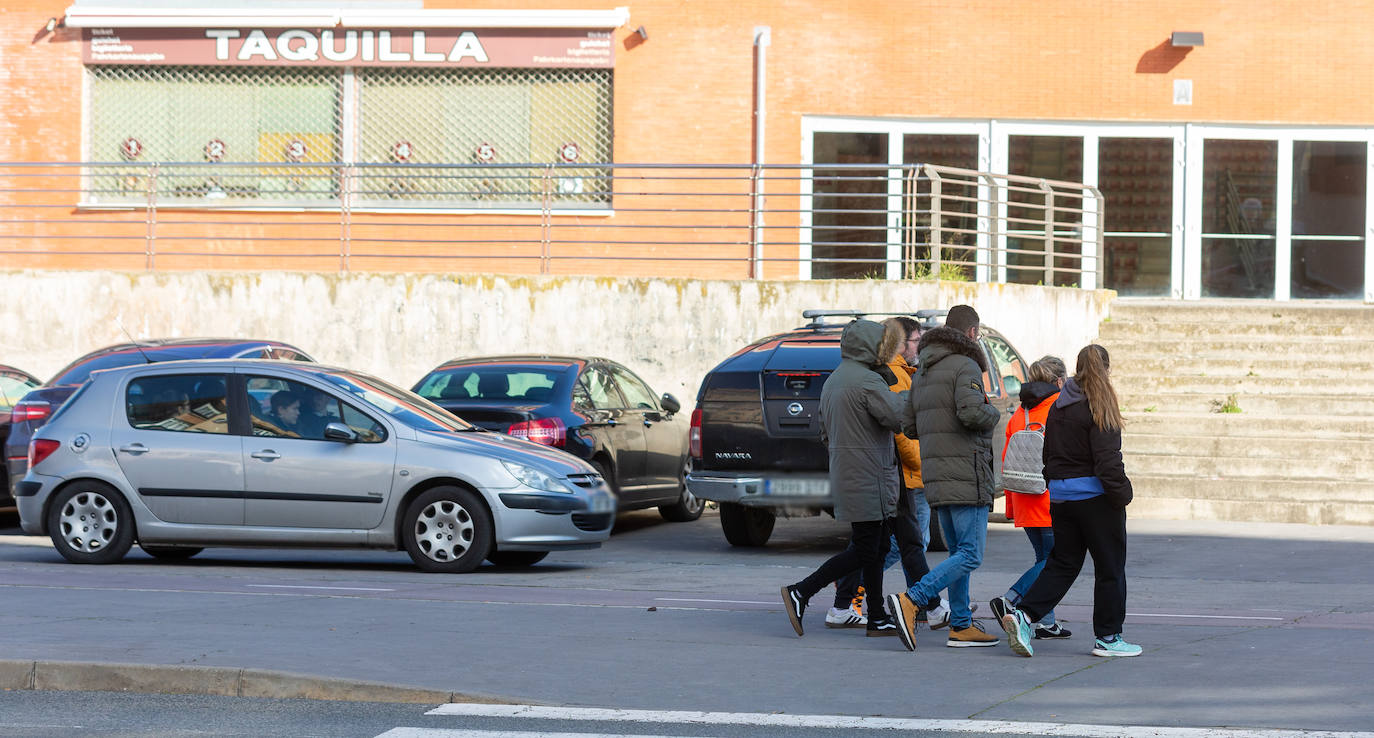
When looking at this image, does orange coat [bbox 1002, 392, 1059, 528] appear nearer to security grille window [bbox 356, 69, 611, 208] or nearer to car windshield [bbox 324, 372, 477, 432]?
car windshield [bbox 324, 372, 477, 432]

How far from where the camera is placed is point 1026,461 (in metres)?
8.58

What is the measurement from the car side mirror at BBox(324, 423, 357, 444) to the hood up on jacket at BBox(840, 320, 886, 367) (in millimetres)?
4276

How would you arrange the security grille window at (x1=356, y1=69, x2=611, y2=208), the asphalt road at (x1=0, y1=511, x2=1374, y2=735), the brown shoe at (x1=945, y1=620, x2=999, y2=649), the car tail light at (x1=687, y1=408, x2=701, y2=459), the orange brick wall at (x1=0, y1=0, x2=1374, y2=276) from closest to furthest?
the asphalt road at (x1=0, y1=511, x2=1374, y2=735) < the brown shoe at (x1=945, y1=620, x2=999, y2=649) < the car tail light at (x1=687, y1=408, x2=701, y2=459) < the orange brick wall at (x1=0, y1=0, x2=1374, y2=276) < the security grille window at (x1=356, y1=69, x2=611, y2=208)

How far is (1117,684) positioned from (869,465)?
171 centimetres

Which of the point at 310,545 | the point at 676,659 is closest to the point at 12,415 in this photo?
the point at 310,545

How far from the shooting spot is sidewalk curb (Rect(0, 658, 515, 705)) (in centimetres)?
706

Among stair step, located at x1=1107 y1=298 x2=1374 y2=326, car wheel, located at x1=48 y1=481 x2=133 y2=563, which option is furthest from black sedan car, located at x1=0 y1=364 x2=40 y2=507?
stair step, located at x1=1107 y1=298 x2=1374 y2=326

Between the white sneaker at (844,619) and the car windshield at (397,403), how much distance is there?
3.60 metres

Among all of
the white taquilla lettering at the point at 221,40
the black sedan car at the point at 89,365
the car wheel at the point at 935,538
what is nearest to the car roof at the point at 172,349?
the black sedan car at the point at 89,365

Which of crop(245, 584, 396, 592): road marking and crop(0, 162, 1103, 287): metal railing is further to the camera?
crop(0, 162, 1103, 287): metal railing

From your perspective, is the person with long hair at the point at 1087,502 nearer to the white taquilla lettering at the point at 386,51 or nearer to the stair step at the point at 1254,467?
the stair step at the point at 1254,467

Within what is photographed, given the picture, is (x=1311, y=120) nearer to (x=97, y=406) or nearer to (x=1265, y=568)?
(x=1265, y=568)

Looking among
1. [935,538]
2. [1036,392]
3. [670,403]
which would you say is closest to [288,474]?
[670,403]

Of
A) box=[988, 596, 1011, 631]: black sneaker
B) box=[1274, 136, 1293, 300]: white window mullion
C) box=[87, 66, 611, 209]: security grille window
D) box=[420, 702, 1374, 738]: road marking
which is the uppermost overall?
box=[87, 66, 611, 209]: security grille window
